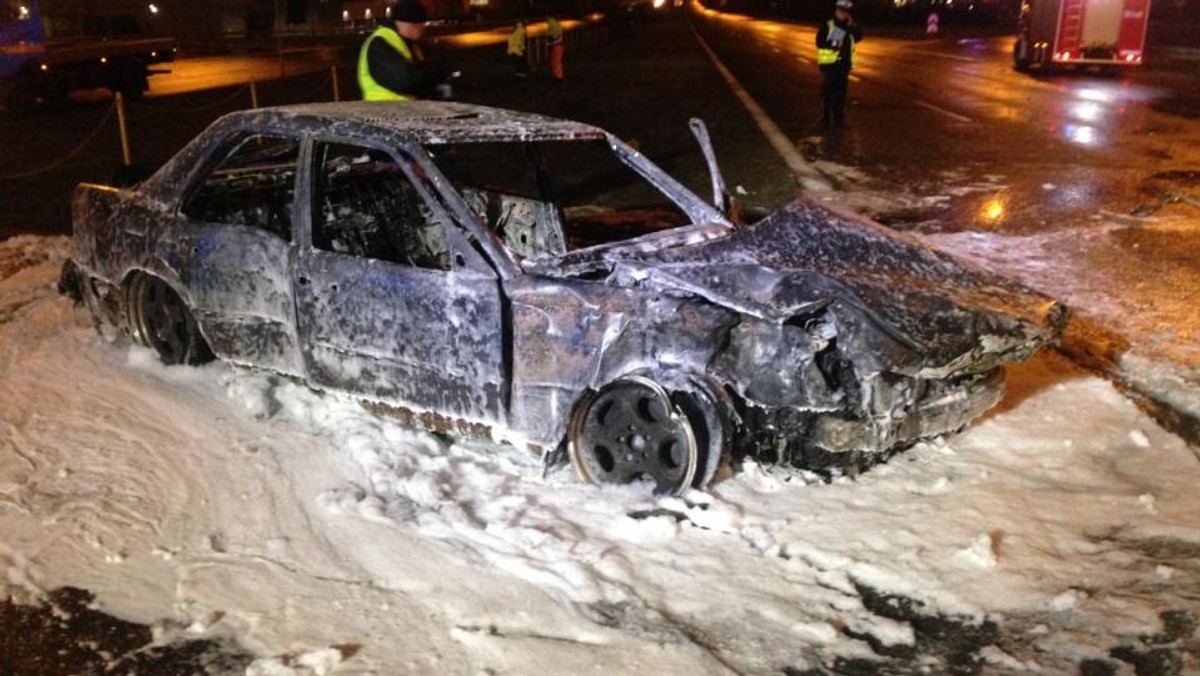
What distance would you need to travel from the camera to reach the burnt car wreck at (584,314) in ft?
12.2

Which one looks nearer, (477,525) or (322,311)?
(477,525)

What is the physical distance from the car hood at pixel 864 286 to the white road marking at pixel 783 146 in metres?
5.95

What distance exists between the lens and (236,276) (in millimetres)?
4633

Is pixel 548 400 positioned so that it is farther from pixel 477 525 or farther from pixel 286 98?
pixel 286 98

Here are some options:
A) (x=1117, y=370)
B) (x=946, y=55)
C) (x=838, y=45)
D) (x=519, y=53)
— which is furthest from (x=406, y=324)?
(x=946, y=55)

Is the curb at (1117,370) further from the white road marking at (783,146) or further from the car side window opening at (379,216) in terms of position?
the white road marking at (783,146)

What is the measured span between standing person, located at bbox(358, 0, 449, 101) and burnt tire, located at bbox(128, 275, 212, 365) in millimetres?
2016

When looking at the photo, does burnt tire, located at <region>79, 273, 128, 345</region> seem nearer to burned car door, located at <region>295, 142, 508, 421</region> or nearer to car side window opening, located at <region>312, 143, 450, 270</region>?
car side window opening, located at <region>312, 143, 450, 270</region>

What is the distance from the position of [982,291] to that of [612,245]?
1.57 metres

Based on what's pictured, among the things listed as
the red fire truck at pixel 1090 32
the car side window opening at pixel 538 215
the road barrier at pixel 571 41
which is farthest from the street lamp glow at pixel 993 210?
the road barrier at pixel 571 41

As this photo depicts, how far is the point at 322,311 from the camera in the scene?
4363 mm

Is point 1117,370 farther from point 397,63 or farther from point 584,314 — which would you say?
point 397,63

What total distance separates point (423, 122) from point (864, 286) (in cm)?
210

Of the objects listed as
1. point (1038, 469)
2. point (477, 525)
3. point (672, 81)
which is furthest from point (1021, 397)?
point (672, 81)
